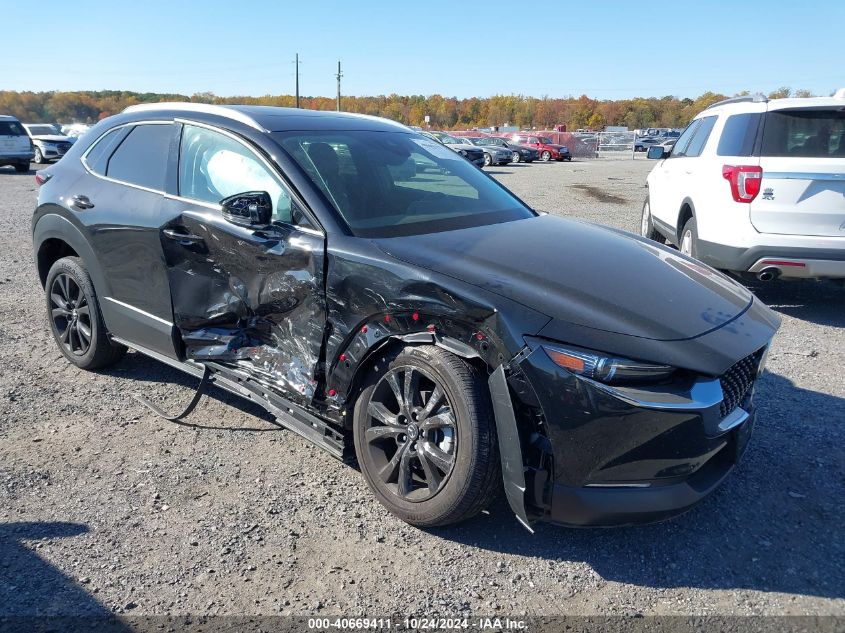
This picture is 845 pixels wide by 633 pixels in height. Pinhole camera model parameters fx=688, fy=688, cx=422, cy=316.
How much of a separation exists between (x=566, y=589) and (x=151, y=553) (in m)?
1.71

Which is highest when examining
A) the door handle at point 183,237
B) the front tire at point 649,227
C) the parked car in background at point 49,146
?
the door handle at point 183,237

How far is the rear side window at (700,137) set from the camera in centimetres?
716

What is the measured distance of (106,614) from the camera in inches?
99.5

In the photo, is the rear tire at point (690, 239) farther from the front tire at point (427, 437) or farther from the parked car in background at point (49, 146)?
the parked car in background at point (49, 146)

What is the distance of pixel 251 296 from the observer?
357 centimetres

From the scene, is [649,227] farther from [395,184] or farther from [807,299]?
[395,184]

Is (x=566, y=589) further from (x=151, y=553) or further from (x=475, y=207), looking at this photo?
(x=475, y=207)

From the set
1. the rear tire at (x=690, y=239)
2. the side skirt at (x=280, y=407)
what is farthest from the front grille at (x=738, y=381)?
the rear tire at (x=690, y=239)

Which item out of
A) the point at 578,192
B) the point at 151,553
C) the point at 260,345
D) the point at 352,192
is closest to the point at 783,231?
the point at 352,192

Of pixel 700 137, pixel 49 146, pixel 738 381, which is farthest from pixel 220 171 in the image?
pixel 49 146

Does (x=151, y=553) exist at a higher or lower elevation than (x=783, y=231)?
lower

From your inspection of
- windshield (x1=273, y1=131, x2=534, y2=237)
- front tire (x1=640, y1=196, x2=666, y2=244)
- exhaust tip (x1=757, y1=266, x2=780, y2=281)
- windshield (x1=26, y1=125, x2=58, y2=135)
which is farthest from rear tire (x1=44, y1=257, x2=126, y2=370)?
windshield (x1=26, y1=125, x2=58, y2=135)

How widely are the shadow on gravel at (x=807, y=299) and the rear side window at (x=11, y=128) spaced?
76.7 feet

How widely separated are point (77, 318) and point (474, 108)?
387ft
